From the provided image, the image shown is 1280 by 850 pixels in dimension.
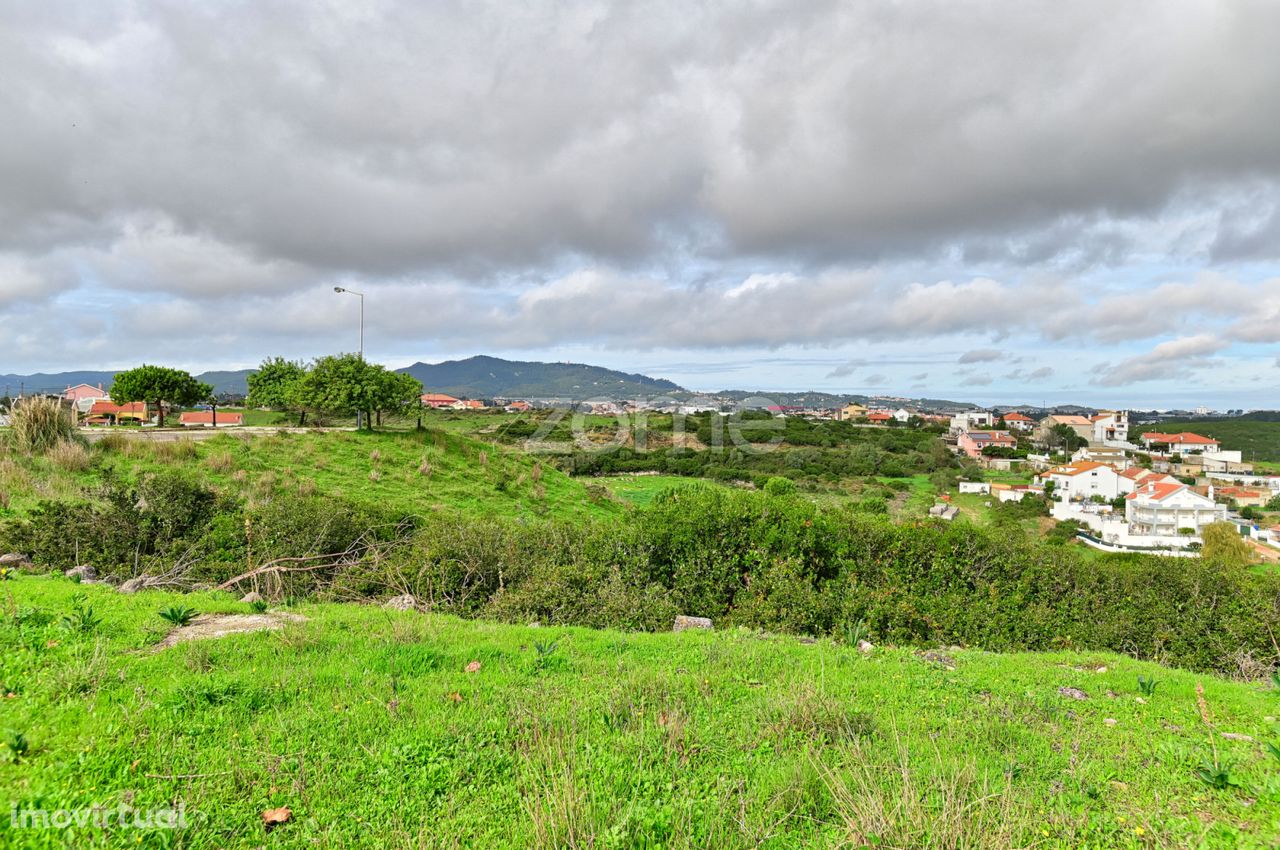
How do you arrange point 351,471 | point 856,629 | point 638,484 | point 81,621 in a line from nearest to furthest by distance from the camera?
point 81,621 < point 856,629 < point 351,471 < point 638,484

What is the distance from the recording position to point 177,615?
17.0ft

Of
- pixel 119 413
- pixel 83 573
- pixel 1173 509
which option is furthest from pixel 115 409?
pixel 1173 509

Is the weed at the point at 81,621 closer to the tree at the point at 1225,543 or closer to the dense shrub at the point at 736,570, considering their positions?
the dense shrub at the point at 736,570

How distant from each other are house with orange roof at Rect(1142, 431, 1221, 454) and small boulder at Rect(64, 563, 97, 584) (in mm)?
91168

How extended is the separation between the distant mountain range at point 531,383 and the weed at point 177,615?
15.6 metres

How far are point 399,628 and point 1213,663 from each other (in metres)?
10.3

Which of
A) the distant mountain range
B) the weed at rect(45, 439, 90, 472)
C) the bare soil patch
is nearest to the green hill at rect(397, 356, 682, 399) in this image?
the distant mountain range

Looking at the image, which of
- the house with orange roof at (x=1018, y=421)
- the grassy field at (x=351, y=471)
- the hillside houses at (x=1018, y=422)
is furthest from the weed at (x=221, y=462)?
the house with orange roof at (x=1018, y=421)

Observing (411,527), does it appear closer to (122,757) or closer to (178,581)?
(178,581)

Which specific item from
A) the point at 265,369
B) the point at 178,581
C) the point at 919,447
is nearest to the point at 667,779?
the point at 178,581

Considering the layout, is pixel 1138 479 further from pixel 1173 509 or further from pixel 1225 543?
pixel 1225 543

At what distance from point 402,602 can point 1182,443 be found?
299ft

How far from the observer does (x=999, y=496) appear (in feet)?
148

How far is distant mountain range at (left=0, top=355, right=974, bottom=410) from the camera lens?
1925 inches
